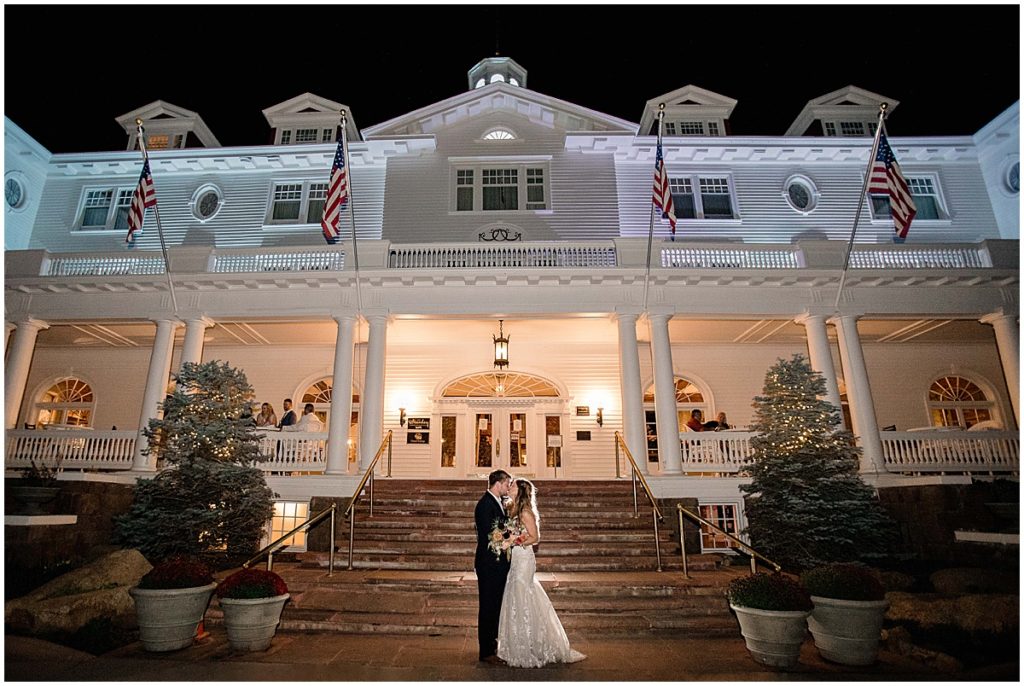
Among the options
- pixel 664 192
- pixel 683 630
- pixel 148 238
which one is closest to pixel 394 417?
pixel 148 238

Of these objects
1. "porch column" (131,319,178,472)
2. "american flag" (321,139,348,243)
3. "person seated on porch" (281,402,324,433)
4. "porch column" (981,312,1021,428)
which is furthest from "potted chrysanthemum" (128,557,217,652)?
"porch column" (981,312,1021,428)

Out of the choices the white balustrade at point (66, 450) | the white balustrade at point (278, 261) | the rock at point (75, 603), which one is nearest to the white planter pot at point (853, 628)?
the rock at point (75, 603)

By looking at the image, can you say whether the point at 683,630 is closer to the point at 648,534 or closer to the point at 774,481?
the point at 648,534

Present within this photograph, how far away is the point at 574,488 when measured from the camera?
13.5m

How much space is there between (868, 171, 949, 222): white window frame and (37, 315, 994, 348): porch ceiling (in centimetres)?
342

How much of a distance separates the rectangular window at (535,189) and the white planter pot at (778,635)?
44.5 feet

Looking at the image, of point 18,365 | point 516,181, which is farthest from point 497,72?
point 18,365

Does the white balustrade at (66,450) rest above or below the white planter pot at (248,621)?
above

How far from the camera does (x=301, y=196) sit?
18.1m

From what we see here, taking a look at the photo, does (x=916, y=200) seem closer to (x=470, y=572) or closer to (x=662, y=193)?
(x=662, y=193)

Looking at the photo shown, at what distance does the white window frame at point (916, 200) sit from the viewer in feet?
56.9

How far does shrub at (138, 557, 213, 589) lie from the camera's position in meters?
6.78

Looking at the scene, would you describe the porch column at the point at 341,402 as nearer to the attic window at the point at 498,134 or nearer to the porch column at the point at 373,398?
the porch column at the point at 373,398

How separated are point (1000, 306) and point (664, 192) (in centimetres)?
943
